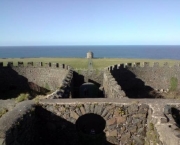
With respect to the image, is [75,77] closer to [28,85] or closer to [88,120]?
[28,85]

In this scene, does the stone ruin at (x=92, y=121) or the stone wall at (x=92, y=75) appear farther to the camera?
the stone wall at (x=92, y=75)

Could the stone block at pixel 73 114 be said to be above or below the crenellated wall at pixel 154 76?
above

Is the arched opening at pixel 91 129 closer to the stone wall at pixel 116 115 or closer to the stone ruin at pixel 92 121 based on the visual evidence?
the stone ruin at pixel 92 121

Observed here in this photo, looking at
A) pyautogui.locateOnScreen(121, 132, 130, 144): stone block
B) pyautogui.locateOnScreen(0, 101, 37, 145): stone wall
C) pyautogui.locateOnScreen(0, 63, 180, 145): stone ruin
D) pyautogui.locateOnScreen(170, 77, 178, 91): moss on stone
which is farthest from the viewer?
pyautogui.locateOnScreen(170, 77, 178, 91): moss on stone

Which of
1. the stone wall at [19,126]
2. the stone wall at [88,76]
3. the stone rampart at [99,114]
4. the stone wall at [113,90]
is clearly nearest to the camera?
the stone wall at [19,126]

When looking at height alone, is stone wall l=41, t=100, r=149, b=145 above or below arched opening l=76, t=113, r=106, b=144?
above

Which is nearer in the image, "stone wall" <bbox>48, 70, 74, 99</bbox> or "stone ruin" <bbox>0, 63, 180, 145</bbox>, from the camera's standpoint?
"stone ruin" <bbox>0, 63, 180, 145</bbox>

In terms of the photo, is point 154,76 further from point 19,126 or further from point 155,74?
point 19,126

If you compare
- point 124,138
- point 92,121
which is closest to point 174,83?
point 92,121

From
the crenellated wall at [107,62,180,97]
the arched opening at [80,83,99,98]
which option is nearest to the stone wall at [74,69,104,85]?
the crenellated wall at [107,62,180,97]

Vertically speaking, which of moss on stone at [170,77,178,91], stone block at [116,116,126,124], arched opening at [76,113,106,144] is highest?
stone block at [116,116,126,124]

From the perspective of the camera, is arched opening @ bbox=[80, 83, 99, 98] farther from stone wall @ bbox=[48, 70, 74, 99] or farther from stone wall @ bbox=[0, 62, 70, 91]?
stone wall @ bbox=[0, 62, 70, 91]

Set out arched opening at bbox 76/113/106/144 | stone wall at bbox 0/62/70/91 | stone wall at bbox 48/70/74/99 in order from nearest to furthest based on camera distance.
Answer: arched opening at bbox 76/113/106/144 < stone wall at bbox 48/70/74/99 < stone wall at bbox 0/62/70/91

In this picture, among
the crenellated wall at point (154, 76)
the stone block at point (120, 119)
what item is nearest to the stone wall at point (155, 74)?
the crenellated wall at point (154, 76)
